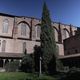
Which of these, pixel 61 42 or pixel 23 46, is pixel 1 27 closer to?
pixel 23 46

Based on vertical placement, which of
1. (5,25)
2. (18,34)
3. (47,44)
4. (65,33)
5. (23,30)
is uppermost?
(5,25)

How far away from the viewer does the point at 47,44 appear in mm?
28906

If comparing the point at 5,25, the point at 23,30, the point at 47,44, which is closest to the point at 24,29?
the point at 23,30

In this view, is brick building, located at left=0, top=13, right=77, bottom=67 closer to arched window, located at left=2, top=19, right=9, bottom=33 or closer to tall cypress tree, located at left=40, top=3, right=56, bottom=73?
arched window, located at left=2, top=19, right=9, bottom=33

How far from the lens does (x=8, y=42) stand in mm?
42938

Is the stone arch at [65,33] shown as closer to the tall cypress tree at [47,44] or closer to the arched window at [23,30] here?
the arched window at [23,30]

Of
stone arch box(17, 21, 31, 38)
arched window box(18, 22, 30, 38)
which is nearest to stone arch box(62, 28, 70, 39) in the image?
stone arch box(17, 21, 31, 38)

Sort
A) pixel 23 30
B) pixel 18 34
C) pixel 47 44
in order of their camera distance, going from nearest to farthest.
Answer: pixel 47 44, pixel 18 34, pixel 23 30

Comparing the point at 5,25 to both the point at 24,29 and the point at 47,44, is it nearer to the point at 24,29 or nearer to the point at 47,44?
the point at 24,29

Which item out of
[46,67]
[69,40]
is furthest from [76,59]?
[69,40]

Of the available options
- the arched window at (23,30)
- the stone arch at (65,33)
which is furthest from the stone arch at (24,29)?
the stone arch at (65,33)

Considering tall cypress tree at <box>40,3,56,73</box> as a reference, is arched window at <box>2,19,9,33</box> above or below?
above

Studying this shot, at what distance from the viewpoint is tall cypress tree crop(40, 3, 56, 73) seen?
2739 centimetres

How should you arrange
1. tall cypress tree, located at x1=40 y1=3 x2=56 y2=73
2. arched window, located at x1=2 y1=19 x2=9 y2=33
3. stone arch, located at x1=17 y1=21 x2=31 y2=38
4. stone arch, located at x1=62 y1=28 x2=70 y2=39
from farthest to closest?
stone arch, located at x1=62 y1=28 x2=70 y2=39
stone arch, located at x1=17 y1=21 x2=31 y2=38
arched window, located at x1=2 y1=19 x2=9 y2=33
tall cypress tree, located at x1=40 y1=3 x2=56 y2=73
